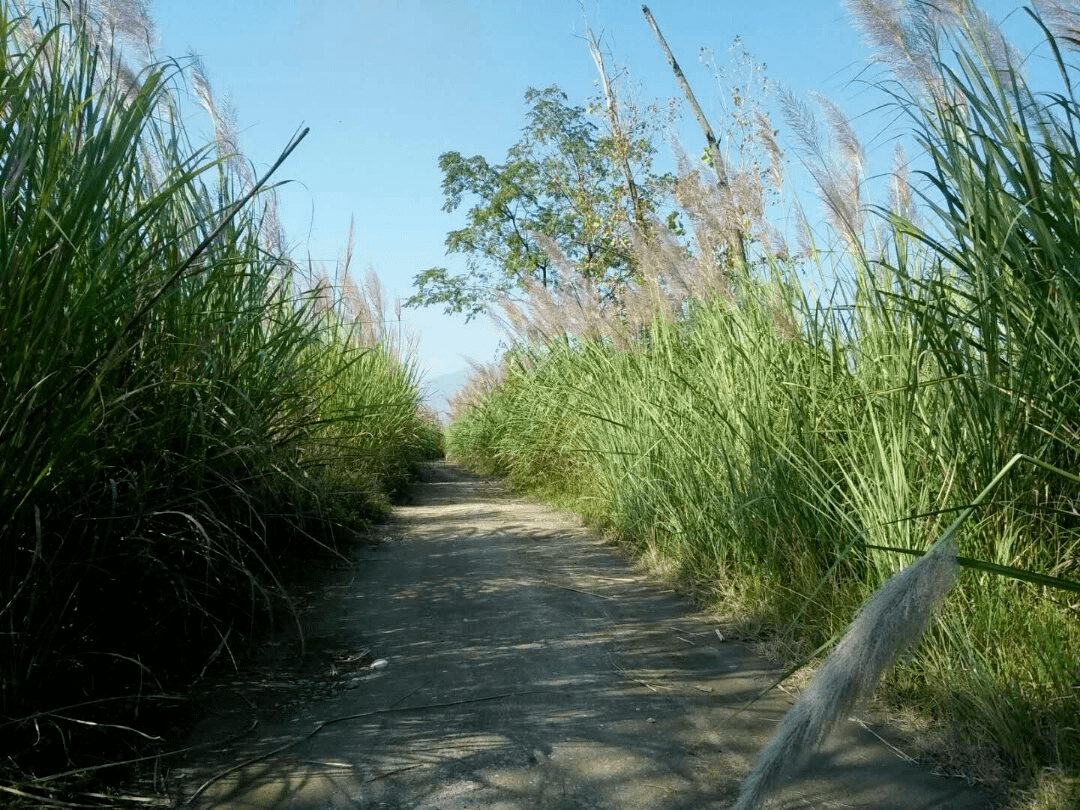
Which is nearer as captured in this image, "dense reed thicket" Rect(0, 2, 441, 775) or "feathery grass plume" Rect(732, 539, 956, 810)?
"feathery grass plume" Rect(732, 539, 956, 810)

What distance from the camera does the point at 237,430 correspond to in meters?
2.64

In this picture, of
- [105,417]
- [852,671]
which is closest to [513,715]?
[105,417]

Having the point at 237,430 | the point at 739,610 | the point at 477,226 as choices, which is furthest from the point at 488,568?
the point at 477,226

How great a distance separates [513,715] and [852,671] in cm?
175

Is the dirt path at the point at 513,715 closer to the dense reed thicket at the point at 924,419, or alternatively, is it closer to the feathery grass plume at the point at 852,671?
the dense reed thicket at the point at 924,419

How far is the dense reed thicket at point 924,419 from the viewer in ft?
Result: 6.18

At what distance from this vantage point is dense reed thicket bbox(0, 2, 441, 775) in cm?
181

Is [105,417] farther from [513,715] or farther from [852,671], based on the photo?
[852,671]

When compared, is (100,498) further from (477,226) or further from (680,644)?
(477,226)

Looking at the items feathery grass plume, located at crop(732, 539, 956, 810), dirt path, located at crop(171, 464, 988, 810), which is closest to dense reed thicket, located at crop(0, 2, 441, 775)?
dirt path, located at crop(171, 464, 988, 810)

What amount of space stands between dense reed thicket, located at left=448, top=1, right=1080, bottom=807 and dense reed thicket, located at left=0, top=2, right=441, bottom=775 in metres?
1.63

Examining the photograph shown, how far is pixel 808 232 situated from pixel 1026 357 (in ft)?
4.01

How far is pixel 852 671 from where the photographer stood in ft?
2.21

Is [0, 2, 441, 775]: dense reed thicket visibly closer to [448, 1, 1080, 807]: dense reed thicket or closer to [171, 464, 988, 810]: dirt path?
[171, 464, 988, 810]: dirt path
